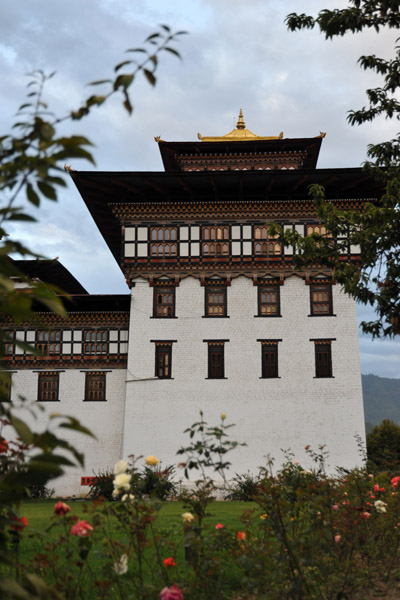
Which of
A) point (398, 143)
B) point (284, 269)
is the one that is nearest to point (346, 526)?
point (398, 143)

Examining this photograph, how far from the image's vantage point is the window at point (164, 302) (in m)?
22.0

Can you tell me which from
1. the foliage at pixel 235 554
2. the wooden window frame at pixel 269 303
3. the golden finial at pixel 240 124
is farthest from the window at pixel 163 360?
the golden finial at pixel 240 124

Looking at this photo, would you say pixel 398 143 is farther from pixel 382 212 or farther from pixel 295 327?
pixel 295 327

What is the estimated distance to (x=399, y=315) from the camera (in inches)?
328

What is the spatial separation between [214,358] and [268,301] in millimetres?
2981

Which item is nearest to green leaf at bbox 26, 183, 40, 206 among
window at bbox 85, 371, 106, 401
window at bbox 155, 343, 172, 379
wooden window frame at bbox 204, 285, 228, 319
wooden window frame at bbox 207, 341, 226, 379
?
wooden window frame at bbox 207, 341, 226, 379

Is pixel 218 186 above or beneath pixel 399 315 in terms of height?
above

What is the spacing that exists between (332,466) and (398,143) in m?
14.3

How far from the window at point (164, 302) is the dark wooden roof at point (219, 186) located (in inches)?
135

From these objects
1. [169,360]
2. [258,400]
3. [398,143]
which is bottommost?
[258,400]

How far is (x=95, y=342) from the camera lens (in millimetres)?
23281

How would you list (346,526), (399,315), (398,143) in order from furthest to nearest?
1. (398,143)
2. (399,315)
3. (346,526)

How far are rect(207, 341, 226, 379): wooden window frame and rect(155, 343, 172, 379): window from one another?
4.89 ft

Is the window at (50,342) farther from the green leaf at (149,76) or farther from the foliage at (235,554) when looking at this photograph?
the green leaf at (149,76)
